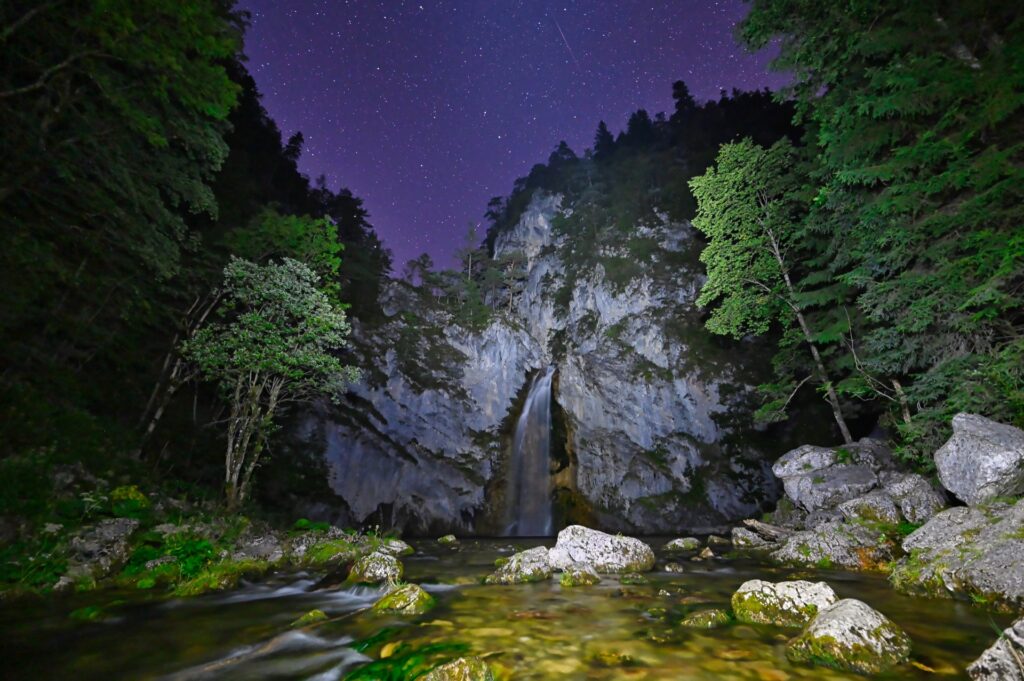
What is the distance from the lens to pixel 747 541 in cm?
1159

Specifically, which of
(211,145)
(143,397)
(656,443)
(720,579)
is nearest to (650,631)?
(720,579)

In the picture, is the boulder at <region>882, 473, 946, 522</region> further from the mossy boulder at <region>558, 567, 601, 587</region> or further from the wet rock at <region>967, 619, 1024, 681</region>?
the wet rock at <region>967, 619, 1024, 681</region>

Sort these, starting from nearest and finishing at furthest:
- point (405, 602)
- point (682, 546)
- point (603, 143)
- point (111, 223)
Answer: point (405, 602)
point (111, 223)
point (682, 546)
point (603, 143)

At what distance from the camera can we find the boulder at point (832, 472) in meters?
11.6

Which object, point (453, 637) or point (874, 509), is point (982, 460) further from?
point (453, 637)

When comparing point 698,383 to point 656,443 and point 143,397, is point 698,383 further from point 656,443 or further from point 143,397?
point 143,397

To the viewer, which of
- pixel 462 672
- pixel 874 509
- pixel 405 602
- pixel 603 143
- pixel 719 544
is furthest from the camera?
pixel 603 143

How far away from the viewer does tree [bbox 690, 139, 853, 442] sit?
15000 millimetres

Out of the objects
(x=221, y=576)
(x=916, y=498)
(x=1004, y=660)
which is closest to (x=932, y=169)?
(x=916, y=498)

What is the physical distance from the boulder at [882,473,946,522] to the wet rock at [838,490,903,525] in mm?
158

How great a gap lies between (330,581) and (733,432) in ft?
63.1

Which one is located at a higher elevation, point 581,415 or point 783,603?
point 581,415

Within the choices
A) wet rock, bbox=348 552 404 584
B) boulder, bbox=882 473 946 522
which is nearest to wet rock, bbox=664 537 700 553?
boulder, bbox=882 473 946 522

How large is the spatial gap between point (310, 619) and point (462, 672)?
3264 mm
